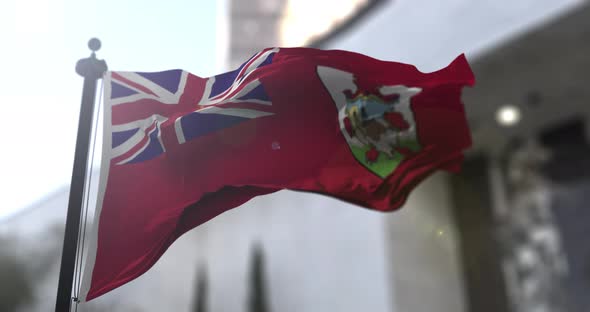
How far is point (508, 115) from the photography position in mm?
12242

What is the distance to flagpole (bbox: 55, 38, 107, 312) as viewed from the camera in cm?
321

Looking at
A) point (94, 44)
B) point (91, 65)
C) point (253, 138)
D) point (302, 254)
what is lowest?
point (302, 254)

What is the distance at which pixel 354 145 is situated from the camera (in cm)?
473

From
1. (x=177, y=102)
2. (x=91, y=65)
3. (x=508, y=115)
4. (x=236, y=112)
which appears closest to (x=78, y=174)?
(x=91, y=65)

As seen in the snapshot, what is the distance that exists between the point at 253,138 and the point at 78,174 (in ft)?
4.13

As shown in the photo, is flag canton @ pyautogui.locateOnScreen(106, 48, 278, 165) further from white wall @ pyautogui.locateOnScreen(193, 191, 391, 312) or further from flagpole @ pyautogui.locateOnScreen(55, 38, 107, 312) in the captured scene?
white wall @ pyautogui.locateOnScreen(193, 191, 391, 312)

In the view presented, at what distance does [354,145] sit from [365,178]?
316 millimetres

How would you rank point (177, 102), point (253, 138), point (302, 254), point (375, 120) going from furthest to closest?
1. point (302, 254)
2. point (375, 120)
3. point (253, 138)
4. point (177, 102)

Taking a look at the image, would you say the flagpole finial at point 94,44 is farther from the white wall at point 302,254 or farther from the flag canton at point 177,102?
the white wall at point 302,254

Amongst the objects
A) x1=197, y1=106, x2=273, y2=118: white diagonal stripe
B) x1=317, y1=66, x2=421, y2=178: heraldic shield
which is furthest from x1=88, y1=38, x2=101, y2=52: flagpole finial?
x1=317, y1=66, x2=421, y2=178: heraldic shield

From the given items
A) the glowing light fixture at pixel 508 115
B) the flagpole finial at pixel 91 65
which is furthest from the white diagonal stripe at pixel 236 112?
the glowing light fixture at pixel 508 115

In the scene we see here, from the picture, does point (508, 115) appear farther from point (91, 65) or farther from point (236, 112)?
point (91, 65)

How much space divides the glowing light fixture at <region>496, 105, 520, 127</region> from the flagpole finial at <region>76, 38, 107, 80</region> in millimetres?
9784

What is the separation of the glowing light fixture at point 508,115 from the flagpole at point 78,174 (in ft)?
32.1
